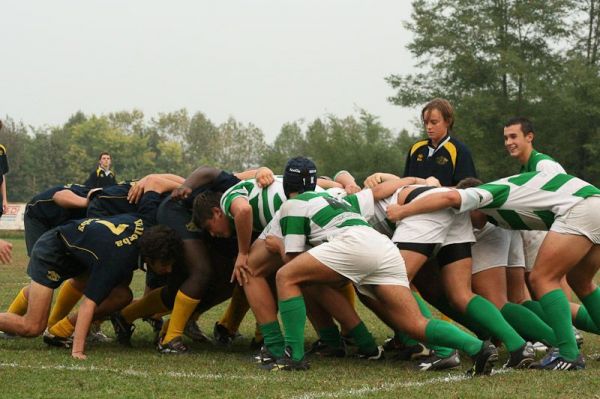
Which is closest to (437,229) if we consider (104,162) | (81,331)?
(81,331)

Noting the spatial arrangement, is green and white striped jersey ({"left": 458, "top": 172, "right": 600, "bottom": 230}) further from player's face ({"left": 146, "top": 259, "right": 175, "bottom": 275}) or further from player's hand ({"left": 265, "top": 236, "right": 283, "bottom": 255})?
player's face ({"left": 146, "top": 259, "right": 175, "bottom": 275})

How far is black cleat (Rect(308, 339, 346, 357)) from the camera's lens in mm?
Answer: 7539

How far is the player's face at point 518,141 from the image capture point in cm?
754

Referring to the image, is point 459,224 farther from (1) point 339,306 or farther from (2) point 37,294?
(2) point 37,294

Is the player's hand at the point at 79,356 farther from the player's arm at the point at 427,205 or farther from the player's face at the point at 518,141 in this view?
the player's face at the point at 518,141

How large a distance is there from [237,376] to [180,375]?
394 mm

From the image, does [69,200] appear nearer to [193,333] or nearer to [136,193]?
[136,193]

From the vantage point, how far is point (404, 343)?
7555 mm

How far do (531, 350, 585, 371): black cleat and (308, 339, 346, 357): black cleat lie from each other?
1.62 meters

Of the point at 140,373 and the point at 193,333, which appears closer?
the point at 140,373

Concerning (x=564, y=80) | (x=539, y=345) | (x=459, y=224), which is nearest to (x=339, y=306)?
(x=459, y=224)

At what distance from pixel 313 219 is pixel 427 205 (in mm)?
895

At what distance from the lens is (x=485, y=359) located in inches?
241

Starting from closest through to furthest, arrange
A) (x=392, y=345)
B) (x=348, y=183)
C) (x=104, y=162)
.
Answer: (x=392, y=345)
(x=348, y=183)
(x=104, y=162)
